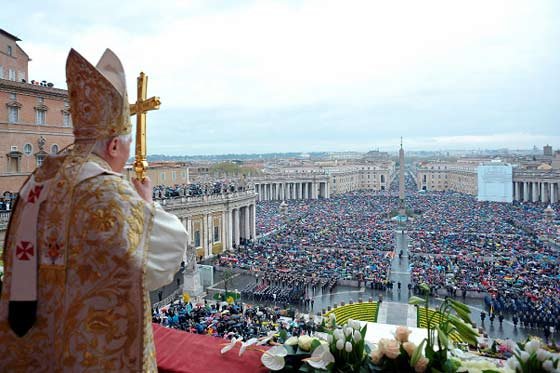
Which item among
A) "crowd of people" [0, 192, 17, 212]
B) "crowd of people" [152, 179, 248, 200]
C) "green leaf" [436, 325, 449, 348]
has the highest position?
"green leaf" [436, 325, 449, 348]

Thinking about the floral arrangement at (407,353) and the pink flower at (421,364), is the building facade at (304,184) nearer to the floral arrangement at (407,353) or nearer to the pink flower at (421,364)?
the floral arrangement at (407,353)

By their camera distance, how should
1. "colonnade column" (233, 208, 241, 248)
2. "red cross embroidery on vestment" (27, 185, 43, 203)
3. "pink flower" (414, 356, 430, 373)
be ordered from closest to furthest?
1. "red cross embroidery on vestment" (27, 185, 43, 203)
2. "pink flower" (414, 356, 430, 373)
3. "colonnade column" (233, 208, 241, 248)

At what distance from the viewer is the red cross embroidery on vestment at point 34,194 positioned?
2.48m

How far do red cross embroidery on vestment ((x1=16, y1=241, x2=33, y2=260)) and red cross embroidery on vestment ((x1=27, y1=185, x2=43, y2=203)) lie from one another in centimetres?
23

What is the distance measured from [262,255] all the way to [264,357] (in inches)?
1096

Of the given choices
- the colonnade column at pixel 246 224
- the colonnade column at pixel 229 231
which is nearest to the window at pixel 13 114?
the colonnade column at pixel 229 231

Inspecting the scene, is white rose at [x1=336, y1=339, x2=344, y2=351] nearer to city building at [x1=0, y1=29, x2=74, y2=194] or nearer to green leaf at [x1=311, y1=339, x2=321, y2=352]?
green leaf at [x1=311, y1=339, x2=321, y2=352]

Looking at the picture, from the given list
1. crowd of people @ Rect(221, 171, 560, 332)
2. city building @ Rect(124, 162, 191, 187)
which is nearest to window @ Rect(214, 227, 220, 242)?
crowd of people @ Rect(221, 171, 560, 332)

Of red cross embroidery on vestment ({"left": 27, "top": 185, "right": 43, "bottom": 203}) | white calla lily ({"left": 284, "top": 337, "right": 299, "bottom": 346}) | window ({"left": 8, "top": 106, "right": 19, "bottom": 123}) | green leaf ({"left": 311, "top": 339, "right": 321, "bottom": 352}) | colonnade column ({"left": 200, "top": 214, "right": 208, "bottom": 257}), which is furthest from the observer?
colonnade column ({"left": 200, "top": 214, "right": 208, "bottom": 257})

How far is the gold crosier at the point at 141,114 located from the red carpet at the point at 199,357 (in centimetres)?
155

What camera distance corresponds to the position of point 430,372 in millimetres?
2881

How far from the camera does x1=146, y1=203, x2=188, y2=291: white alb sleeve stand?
2377mm

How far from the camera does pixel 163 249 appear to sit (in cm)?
244

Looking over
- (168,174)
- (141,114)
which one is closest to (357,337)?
(141,114)
